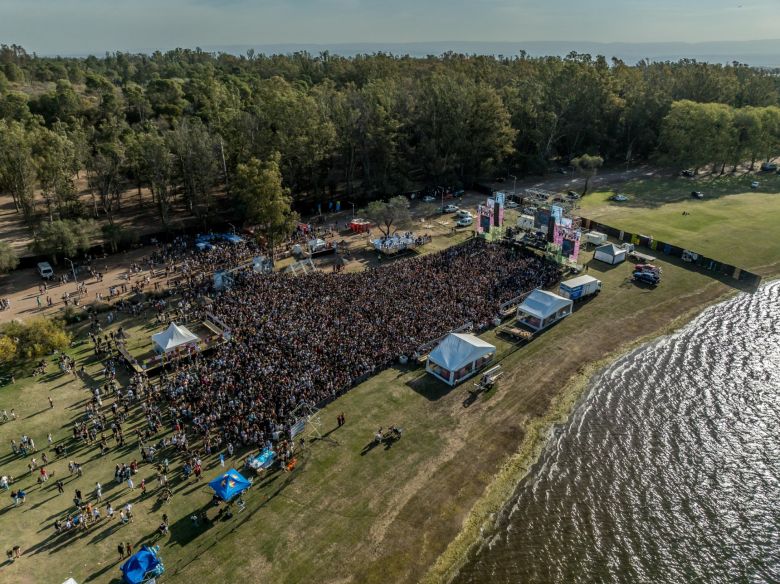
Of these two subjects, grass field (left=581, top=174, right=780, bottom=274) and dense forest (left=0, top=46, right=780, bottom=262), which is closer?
grass field (left=581, top=174, right=780, bottom=274)

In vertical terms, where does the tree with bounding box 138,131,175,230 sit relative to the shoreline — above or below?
above

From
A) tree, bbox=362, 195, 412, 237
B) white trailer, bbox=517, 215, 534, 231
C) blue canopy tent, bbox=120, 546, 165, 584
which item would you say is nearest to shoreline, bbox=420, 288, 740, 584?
blue canopy tent, bbox=120, 546, 165, 584

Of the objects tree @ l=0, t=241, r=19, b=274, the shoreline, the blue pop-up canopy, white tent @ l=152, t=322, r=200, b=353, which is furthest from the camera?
tree @ l=0, t=241, r=19, b=274

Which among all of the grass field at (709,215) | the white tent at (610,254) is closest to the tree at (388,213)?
the white tent at (610,254)

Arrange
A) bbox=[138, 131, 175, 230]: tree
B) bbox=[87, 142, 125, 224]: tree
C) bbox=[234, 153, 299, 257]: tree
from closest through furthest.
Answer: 1. bbox=[234, 153, 299, 257]: tree
2. bbox=[138, 131, 175, 230]: tree
3. bbox=[87, 142, 125, 224]: tree

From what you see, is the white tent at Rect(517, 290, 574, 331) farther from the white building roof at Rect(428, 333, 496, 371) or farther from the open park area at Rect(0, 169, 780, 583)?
the white building roof at Rect(428, 333, 496, 371)
